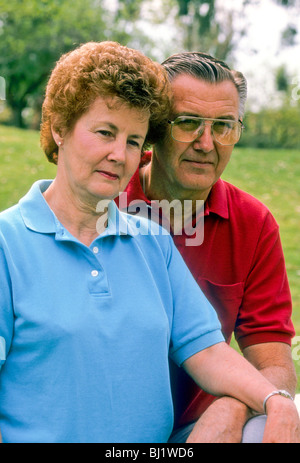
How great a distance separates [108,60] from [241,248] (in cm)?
103

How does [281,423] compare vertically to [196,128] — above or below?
below

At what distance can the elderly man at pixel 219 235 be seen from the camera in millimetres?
2367

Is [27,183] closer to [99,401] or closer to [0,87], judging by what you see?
[0,87]

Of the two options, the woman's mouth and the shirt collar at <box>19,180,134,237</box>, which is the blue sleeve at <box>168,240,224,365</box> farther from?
the woman's mouth

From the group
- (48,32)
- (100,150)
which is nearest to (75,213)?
(100,150)

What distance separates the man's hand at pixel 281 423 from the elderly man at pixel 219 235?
0.50 metres

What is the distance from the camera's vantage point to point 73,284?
5.72 feet

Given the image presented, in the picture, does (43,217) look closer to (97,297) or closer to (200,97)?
(97,297)

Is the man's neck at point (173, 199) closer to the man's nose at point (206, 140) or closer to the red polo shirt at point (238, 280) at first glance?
the red polo shirt at point (238, 280)

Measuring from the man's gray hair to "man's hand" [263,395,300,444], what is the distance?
1395mm

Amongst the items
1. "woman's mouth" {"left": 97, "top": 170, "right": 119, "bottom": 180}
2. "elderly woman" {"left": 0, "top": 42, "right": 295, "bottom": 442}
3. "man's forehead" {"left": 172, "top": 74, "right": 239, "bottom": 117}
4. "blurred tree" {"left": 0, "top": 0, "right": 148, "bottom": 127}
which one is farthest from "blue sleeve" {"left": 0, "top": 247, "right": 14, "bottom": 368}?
"blurred tree" {"left": 0, "top": 0, "right": 148, "bottom": 127}

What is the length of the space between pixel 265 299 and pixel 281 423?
757 millimetres

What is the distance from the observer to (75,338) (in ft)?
5.49
